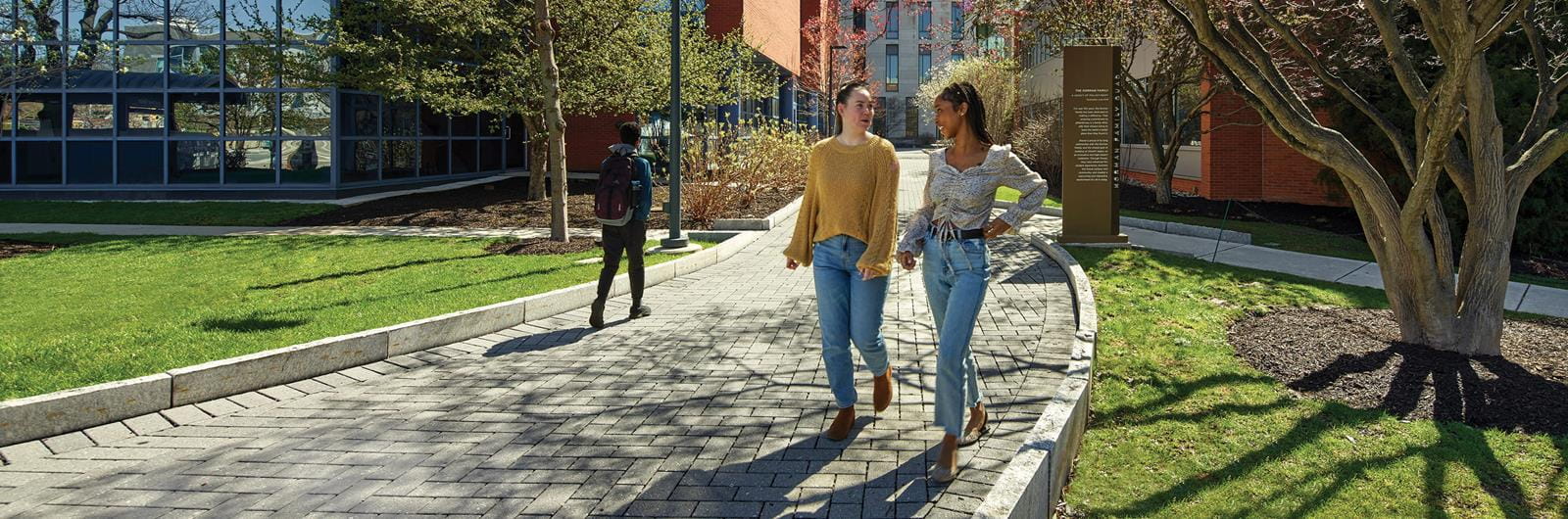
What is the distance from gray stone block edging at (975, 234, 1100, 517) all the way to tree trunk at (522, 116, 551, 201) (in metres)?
16.4

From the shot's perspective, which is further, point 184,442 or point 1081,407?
point 184,442

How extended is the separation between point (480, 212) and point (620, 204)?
1201 centimetres

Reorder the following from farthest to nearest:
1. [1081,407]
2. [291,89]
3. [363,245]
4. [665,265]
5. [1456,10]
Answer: [291,89]
[363,245]
[665,265]
[1456,10]
[1081,407]

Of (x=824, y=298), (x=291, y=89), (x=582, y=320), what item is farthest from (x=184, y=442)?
(x=291, y=89)

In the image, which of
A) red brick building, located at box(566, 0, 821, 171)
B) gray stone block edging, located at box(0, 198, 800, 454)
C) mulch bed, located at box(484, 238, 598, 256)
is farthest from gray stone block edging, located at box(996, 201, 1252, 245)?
red brick building, located at box(566, 0, 821, 171)

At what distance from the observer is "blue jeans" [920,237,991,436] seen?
457cm

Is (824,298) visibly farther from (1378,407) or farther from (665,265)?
(665,265)

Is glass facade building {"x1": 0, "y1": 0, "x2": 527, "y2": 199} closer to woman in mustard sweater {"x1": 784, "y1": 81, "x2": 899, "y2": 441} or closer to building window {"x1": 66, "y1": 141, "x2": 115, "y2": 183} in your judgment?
building window {"x1": 66, "y1": 141, "x2": 115, "y2": 183}

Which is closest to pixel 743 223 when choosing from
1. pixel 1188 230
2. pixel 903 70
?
pixel 1188 230

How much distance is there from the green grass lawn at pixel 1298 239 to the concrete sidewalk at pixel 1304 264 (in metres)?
0.59

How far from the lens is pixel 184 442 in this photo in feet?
17.7

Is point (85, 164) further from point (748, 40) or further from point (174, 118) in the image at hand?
point (748, 40)

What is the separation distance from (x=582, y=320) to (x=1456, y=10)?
639cm

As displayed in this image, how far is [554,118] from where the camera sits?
548 inches
